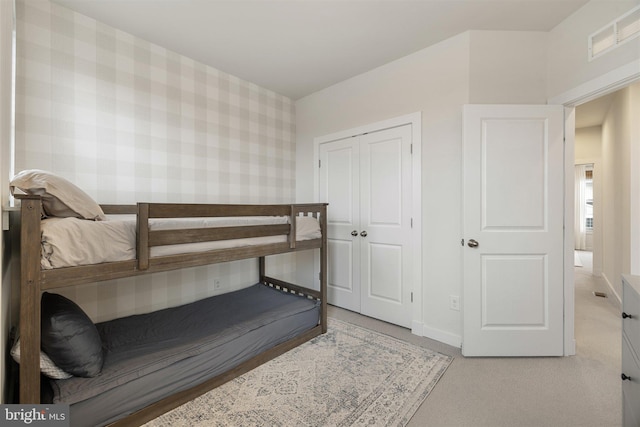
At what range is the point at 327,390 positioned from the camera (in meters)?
1.79

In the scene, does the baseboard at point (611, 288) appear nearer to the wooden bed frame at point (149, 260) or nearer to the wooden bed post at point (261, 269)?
the wooden bed frame at point (149, 260)

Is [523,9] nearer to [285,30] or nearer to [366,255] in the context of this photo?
[285,30]

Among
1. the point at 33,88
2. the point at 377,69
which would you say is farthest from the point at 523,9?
the point at 33,88

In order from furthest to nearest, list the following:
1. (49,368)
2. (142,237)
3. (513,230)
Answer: (513,230) → (142,237) → (49,368)

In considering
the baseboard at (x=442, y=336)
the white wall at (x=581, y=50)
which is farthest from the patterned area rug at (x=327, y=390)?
the white wall at (x=581, y=50)

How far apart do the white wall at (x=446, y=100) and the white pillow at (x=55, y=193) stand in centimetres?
246

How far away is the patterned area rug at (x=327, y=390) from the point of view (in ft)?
5.10

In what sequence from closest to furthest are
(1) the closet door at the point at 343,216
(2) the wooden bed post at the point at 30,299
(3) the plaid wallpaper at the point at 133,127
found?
(2) the wooden bed post at the point at 30,299
(3) the plaid wallpaper at the point at 133,127
(1) the closet door at the point at 343,216

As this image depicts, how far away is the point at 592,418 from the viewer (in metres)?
1.51

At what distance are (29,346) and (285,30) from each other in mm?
2552

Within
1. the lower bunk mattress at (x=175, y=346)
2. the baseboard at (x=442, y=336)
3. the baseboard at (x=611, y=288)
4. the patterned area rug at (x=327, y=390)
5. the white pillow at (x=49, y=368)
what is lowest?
the patterned area rug at (x=327, y=390)

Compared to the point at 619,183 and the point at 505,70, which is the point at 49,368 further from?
the point at 619,183

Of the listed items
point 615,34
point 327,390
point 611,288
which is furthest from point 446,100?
point 611,288

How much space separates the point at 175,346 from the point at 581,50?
348 cm
